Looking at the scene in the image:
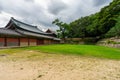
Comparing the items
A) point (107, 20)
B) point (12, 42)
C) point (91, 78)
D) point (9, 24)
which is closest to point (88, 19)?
point (107, 20)

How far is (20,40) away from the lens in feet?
105

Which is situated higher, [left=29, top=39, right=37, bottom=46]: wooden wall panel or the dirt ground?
[left=29, top=39, right=37, bottom=46]: wooden wall panel

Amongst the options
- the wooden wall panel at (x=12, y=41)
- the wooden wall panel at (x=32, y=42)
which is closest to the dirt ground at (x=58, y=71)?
the wooden wall panel at (x=12, y=41)

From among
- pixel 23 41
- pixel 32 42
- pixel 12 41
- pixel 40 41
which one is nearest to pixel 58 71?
pixel 12 41

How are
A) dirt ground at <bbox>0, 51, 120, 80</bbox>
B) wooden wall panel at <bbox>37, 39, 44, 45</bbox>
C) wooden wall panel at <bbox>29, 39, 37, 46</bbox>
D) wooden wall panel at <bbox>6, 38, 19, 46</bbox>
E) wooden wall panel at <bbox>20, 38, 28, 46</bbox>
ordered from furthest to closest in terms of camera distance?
wooden wall panel at <bbox>37, 39, 44, 45</bbox> → wooden wall panel at <bbox>29, 39, 37, 46</bbox> → wooden wall panel at <bbox>20, 38, 28, 46</bbox> → wooden wall panel at <bbox>6, 38, 19, 46</bbox> → dirt ground at <bbox>0, 51, 120, 80</bbox>

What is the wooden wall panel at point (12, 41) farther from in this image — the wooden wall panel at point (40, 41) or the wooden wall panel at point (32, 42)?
the wooden wall panel at point (40, 41)

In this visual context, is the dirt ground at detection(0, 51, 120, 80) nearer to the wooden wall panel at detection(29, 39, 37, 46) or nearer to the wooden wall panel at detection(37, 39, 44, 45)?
the wooden wall panel at detection(29, 39, 37, 46)

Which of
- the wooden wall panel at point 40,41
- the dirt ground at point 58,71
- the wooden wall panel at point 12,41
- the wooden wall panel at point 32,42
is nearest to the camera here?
the dirt ground at point 58,71

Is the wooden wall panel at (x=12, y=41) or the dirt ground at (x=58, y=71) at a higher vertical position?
the wooden wall panel at (x=12, y=41)

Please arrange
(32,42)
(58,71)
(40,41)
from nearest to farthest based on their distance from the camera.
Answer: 1. (58,71)
2. (32,42)
3. (40,41)

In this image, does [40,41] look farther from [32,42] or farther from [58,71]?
[58,71]

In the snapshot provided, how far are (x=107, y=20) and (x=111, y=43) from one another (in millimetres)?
11400

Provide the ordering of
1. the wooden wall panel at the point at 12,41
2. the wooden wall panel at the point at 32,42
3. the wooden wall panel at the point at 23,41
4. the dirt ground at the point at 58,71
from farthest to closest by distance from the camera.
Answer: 1. the wooden wall panel at the point at 32,42
2. the wooden wall panel at the point at 23,41
3. the wooden wall panel at the point at 12,41
4. the dirt ground at the point at 58,71

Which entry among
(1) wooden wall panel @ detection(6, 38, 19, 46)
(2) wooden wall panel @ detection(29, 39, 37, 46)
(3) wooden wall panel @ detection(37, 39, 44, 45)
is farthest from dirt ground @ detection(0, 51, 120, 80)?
(3) wooden wall panel @ detection(37, 39, 44, 45)
